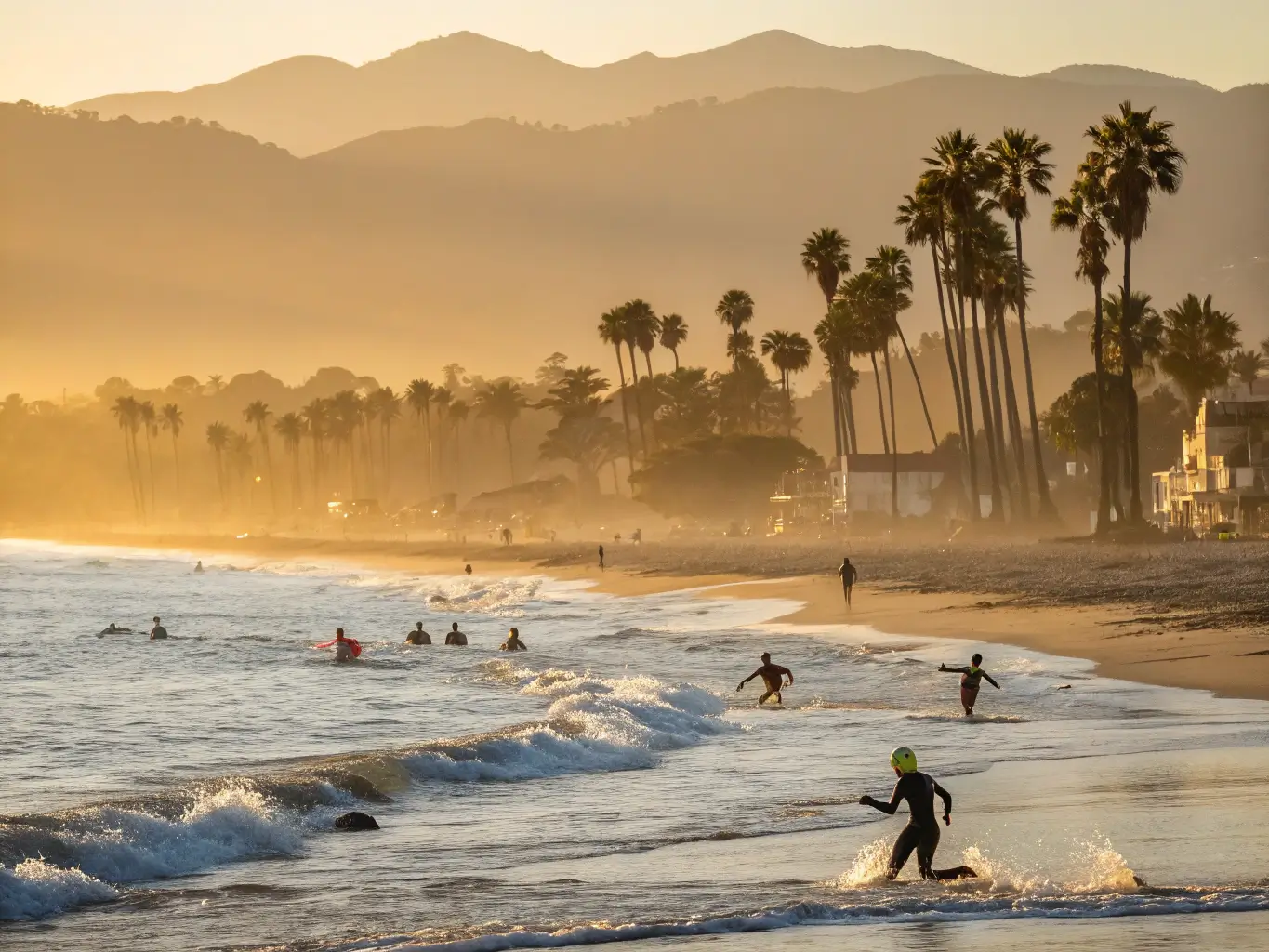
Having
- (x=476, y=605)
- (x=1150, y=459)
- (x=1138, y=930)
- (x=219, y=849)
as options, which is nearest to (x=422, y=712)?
(x=219, y=849)

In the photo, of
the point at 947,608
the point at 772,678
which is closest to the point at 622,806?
the point at 772,678

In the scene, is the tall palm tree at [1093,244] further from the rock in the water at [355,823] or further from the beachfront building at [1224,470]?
the rock in the water at [355,823]

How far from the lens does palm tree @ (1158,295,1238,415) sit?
8425 centimetres

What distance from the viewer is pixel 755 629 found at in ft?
136

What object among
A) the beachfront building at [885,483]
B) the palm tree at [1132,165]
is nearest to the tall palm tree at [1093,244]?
the palm tree at [1132,165]

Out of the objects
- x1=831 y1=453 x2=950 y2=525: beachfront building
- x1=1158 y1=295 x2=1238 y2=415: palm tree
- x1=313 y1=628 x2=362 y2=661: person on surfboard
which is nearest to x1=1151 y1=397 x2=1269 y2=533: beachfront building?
x1=1158 y1=295 x2=1238 y2=415: palm tree

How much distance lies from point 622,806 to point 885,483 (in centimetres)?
8690

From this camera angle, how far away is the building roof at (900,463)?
102375 mm

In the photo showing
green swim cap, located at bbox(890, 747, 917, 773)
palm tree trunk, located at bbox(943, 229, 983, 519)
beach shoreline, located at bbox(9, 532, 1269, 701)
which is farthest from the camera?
palm tree trunk, located at bbox(943, 229, 983, 519)

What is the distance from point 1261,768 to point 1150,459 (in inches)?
4179

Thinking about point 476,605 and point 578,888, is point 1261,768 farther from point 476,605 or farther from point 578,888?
point 476,605

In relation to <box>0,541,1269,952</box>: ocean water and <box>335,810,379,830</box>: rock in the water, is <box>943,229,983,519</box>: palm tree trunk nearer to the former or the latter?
<box>0,541,1269,952</box>: ocean water

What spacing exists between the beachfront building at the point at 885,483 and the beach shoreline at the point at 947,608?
12545 mm

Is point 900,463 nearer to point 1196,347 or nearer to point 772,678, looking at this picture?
point 1196,347
